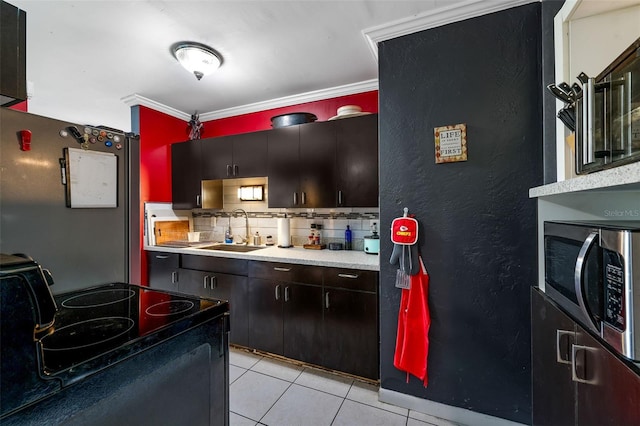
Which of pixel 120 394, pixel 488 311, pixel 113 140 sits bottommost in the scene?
pixel 488 311

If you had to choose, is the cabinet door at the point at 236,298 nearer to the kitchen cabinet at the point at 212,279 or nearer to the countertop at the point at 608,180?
the kitchen cabinet at the point at 212,279

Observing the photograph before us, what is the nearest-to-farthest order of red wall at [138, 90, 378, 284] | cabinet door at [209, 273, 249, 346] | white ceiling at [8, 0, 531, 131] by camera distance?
white ceiling at [8, 0, 531, 131]
cabinet door at [209, 273, 249, 346]
red wall at [138, 90, 378, 284]

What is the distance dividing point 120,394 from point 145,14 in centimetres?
209

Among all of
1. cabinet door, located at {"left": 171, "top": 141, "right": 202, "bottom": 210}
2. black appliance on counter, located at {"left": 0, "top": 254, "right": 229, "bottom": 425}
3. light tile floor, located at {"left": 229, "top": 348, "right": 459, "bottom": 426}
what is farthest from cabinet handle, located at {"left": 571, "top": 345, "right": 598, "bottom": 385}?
cabinet door, located at {"left": 171, "top": 141, "right": 202, "bottom": 210}

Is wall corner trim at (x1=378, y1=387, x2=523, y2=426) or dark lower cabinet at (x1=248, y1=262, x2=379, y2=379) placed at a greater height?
dark lower cabinet at (x1=248, y1=262, x2=379, y2=379)

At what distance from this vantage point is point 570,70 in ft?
4.21

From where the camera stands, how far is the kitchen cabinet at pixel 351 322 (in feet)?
6.23

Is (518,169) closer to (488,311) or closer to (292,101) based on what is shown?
(488,311)

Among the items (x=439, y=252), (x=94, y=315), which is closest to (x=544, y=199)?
(x=439, y=252)

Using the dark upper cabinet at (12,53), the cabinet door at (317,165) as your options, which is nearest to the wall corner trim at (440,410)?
the cabinet door at (317,165)

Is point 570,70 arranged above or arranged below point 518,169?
above

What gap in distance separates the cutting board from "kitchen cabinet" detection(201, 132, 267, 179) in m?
0.73

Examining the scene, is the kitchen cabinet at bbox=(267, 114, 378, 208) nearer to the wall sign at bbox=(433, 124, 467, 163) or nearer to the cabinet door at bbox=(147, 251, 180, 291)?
the wall sign at bbox=(433, 124, 467, 163)

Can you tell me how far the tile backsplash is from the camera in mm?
2625
